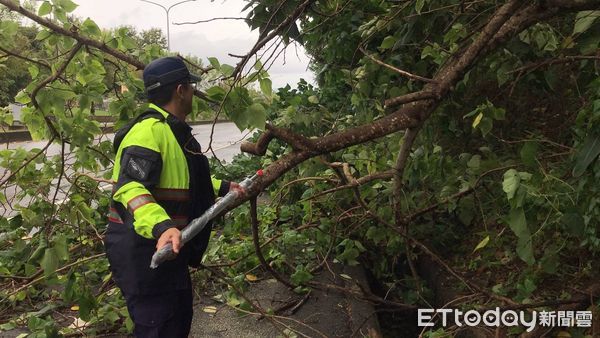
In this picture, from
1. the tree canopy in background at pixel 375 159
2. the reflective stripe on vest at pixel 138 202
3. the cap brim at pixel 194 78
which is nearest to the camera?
the reflective stripe on vest at pixel 138 202

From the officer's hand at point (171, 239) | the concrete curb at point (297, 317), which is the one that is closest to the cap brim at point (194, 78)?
the officer's hand at point (171, 239)

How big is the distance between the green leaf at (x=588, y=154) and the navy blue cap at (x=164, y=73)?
1827mm

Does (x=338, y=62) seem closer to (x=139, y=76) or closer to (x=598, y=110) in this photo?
(x=139, y=76)

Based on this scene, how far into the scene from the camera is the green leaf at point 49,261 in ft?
8.70

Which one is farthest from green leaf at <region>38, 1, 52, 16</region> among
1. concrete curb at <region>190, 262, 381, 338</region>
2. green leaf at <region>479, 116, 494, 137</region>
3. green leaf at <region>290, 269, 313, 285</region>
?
green leaf at <region>479, 116, 494, 137</region>

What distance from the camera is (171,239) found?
2.03 metres

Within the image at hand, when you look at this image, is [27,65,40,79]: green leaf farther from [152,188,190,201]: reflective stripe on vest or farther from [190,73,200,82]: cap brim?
[152,188,190,201]: reflective stripe on vest

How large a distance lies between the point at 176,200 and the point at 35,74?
144 centimetres

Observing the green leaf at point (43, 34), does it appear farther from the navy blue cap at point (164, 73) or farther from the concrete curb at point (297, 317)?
the concrete curb at point (297, 317)

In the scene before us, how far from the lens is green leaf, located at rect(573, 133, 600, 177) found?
203cm

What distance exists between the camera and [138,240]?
7.79 feet

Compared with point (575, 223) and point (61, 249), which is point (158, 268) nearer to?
point (61, 249)

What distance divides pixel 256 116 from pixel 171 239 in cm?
64

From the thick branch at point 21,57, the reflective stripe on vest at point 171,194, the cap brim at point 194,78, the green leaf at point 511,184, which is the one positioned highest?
the thick branch at point 21,57
